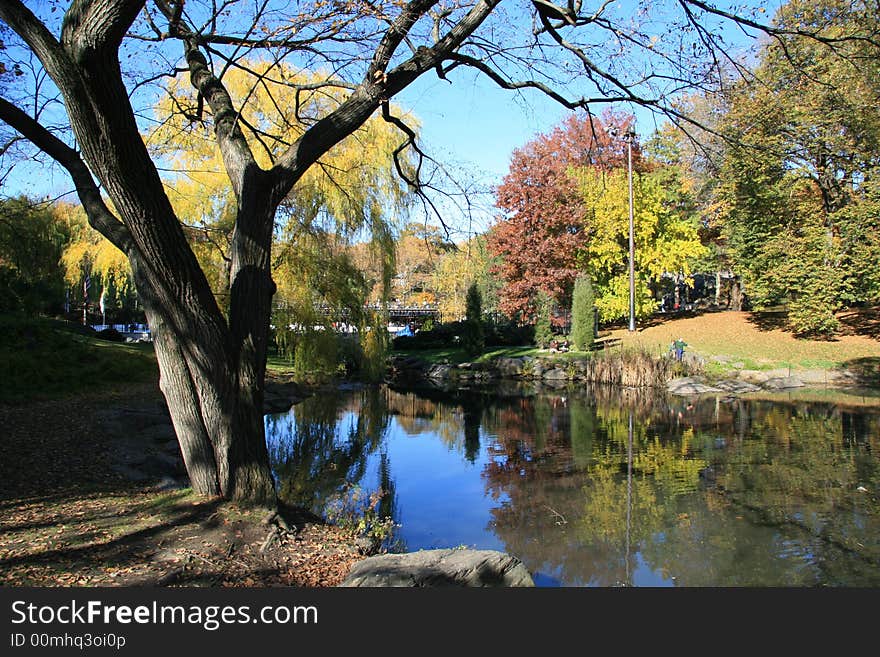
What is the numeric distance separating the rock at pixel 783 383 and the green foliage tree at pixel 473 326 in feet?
36.9

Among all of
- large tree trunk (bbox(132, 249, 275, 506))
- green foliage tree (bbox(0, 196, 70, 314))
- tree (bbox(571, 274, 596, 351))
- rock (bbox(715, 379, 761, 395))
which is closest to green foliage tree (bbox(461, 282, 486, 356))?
tree (bbox(571, 274, 596, 351))

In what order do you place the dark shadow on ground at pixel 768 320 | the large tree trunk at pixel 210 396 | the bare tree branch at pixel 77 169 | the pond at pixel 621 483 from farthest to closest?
the dark shadow on ground at pixel 768 320, the pond at pixel 621 483, the large tree trunk at pixel 210 396, the bare tree branch at pixel 77 169

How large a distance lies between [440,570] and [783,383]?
58.1 ft

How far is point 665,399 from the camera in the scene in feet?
56.2

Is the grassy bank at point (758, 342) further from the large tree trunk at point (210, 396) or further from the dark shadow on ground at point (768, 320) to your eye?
the large tree trunk at point (210, 396)

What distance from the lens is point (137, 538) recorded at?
14.5 ft

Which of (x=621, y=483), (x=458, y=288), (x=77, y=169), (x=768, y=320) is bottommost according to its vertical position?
(x=621, y=483)

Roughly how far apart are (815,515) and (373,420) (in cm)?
956

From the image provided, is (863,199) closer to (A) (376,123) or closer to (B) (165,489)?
(A) (376,123)

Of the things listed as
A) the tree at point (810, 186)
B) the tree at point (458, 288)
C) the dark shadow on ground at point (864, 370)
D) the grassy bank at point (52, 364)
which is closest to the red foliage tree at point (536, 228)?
the tree at point (458, 288)

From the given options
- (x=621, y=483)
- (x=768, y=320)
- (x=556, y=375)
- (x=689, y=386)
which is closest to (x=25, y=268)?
(x=621, y=483)

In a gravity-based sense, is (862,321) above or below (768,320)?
below

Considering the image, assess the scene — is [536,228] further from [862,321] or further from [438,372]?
[862,321]

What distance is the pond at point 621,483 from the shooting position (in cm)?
586
